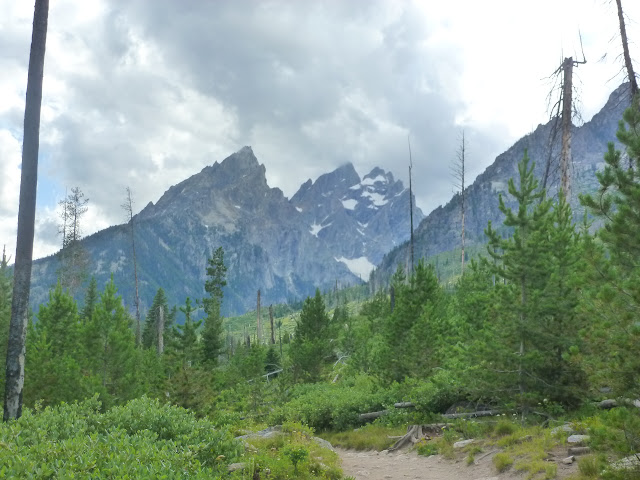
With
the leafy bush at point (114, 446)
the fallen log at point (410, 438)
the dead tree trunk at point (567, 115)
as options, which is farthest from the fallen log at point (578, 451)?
the dead tree trunk at point (567, 115)

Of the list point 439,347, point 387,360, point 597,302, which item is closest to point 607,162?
point 597,302

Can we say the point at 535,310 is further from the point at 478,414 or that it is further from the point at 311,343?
the point at 311,343

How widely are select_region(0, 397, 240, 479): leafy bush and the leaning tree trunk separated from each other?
83.1 inches

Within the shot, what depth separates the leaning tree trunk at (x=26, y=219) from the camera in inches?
368

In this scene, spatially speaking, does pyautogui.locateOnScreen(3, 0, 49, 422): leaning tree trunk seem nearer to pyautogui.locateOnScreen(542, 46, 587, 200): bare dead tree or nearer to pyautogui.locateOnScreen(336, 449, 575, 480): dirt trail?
pyautogui.locateOnScreen(336, 449, 575, 480): dirt trail

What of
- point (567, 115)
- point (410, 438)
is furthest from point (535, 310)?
point (567, 115)

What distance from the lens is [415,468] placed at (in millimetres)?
11141

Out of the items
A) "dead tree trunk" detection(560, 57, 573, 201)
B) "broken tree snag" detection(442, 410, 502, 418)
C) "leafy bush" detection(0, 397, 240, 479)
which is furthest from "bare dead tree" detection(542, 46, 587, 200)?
"leafy bush" detection(0, 397, 240, 479)

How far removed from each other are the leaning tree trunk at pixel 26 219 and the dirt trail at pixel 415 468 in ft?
25.2

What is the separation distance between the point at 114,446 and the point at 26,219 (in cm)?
676

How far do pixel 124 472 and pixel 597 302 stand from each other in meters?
6.70

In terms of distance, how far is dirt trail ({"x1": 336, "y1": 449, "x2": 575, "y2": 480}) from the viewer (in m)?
9.86

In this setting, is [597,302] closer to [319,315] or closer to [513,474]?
[513,474]

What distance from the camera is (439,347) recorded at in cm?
1920
